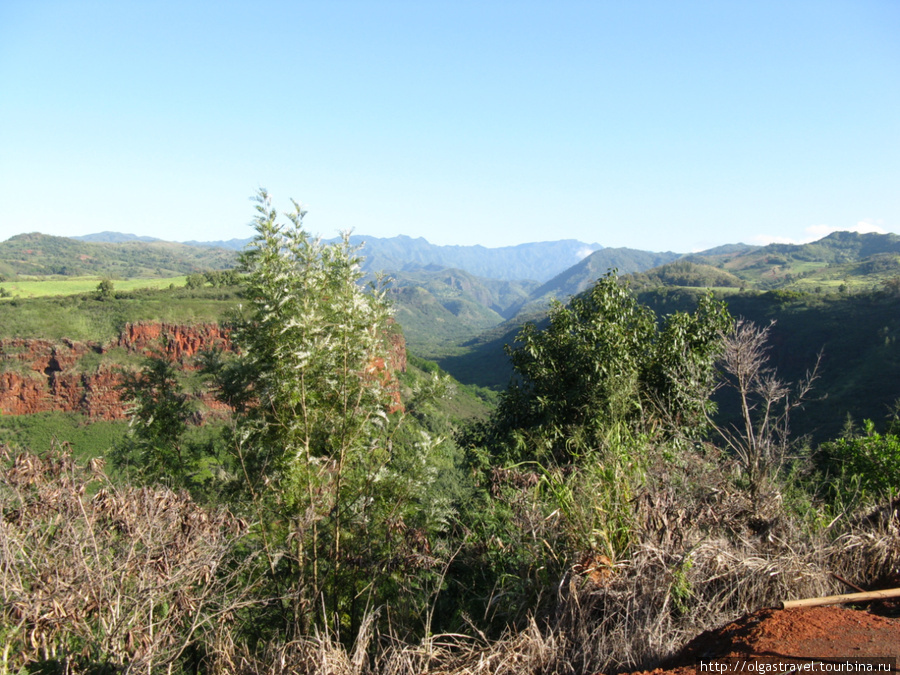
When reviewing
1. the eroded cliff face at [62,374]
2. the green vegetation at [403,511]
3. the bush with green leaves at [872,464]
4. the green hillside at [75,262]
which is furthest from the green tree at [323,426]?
the green hillside at [75,262]

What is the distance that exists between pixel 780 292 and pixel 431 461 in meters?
82.1

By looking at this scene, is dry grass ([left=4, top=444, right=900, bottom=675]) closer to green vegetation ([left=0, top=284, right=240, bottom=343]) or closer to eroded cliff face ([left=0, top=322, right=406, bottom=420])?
eroded cliff face ([left=0, top=322, right=406, bottom=420])

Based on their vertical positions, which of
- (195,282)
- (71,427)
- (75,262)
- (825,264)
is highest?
(825,264)

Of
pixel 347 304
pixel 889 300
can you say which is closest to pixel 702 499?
pixel 347 304

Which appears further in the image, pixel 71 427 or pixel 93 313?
pixel 93 313

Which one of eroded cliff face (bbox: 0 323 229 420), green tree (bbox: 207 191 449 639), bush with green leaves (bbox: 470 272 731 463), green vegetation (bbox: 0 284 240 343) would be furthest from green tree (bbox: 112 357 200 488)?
green vegetation (bbox: 0 284 240 343)

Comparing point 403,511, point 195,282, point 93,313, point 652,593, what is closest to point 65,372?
point 93,313

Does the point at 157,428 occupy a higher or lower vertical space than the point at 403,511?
higher

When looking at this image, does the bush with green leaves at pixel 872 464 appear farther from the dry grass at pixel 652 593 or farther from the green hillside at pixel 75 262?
the green hillside at pixel 75 262

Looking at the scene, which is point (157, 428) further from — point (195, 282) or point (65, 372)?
point (195, 282)

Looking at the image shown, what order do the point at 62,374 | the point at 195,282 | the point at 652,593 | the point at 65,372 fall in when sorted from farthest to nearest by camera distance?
the point at 195,282
the point at 65,372
the point at 62,374
the point at 652,593

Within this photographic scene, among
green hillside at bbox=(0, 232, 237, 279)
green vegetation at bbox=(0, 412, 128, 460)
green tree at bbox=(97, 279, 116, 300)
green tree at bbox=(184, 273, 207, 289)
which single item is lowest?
green vegetation at bbox=(0, 412, 128, 460)

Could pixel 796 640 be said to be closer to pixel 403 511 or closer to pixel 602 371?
pixel 403 511

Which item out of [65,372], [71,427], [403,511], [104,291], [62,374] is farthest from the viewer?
[104,291]
